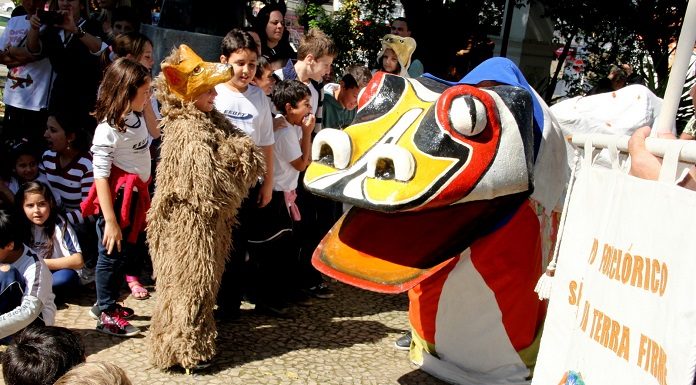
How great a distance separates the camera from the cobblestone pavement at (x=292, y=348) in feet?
12.5

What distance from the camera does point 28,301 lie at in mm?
3674

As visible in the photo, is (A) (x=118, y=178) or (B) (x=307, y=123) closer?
(A) (x=118, y=178)

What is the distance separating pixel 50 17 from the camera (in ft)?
18.7

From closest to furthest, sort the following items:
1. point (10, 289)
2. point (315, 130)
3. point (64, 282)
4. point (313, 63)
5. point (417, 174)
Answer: point (417, 174) → point (10, 289) → point (64, 282) → point (313, 63) → point (315, 130)

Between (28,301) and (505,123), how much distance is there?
7.79 feet

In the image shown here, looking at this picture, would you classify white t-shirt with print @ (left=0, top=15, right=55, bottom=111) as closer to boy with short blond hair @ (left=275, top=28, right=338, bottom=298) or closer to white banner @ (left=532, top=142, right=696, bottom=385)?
boy with short blond hair @ (left=275, top=28, right=338, bottom=298)

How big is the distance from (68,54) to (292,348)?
3024 millimetres

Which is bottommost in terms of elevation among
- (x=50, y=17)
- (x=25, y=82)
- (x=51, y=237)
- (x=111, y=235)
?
(x=51, y=237)

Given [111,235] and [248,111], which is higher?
[248,111]

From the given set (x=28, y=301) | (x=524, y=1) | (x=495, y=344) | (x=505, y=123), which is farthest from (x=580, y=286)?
(x=524, y=1)

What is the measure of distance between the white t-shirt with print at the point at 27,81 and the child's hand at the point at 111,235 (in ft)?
7.94

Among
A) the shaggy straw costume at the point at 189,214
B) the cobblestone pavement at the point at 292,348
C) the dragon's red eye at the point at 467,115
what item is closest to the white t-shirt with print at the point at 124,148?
the shaggy straw costume at the point at 189,214

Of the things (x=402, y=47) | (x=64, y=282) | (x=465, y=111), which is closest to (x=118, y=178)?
(x=64, y=282)

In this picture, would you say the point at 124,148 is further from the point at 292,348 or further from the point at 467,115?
the point at 467,115
